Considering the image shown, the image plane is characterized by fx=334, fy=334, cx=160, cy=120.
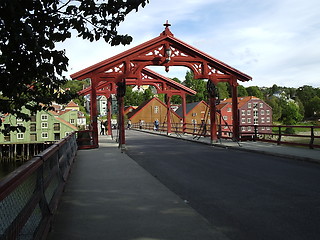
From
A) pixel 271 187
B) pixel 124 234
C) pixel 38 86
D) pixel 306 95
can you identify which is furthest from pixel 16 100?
pixel 306 95

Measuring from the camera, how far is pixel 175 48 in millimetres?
20391

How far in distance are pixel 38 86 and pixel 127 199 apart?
2.63m

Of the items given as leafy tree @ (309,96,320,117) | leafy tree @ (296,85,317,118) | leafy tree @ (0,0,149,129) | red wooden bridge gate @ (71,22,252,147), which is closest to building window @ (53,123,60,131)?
red wooden bridge gate @ (71,22,252,147)

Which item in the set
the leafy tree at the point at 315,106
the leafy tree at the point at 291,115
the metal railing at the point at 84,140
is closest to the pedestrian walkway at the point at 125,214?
the metal railing at the point at 84,140

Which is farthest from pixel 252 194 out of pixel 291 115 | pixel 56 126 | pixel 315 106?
pixel 315 106

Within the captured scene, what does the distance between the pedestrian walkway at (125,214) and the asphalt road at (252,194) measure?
378 mm

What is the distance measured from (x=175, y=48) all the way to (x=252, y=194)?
14.8 meters

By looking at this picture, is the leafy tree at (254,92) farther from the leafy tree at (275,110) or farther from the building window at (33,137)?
the building window at (33,137)

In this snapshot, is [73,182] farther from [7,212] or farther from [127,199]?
[7,212]

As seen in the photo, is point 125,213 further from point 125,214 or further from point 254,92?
point 254,92

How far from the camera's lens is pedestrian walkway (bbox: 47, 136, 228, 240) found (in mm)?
4410

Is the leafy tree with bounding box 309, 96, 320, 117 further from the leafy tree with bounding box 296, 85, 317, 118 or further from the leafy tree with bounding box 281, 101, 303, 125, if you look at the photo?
the leafy tree with bounding box 281, 101, 303, 125

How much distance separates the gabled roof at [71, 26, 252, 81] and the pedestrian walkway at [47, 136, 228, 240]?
11.6 metres

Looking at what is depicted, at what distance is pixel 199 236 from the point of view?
431 centimetres
